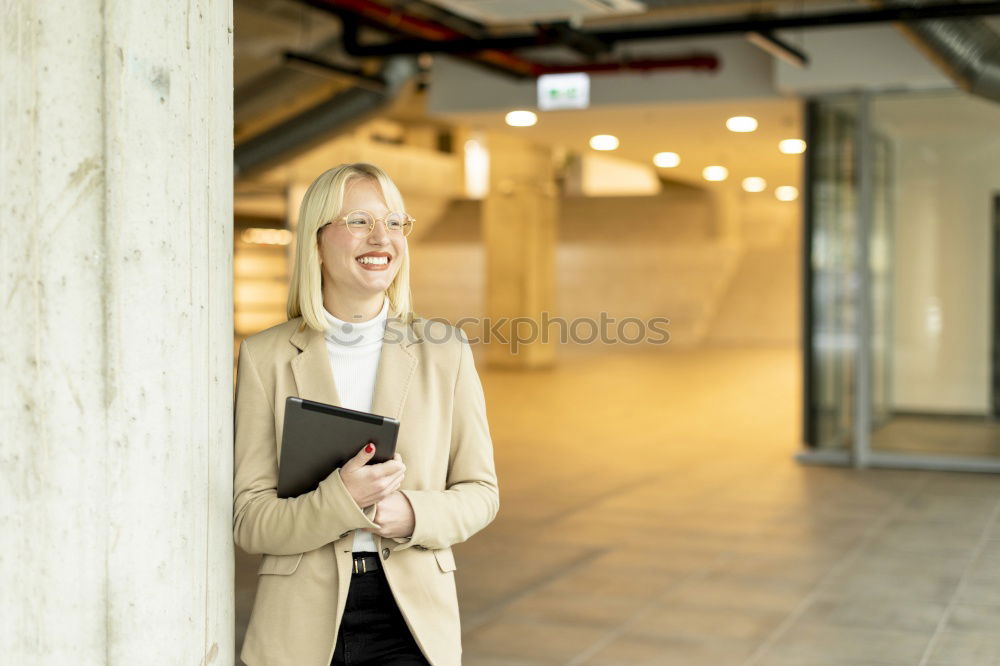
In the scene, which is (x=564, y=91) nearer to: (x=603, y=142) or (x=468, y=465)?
(x=603, y=142)

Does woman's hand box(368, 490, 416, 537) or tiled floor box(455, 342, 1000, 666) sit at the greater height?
woman's hand box(368, 490, 416, 537)

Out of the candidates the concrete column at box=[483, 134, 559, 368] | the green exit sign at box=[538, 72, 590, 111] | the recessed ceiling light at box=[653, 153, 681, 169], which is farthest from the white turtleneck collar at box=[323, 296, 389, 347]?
the concrete column at box=[483, 134, 559, 368]

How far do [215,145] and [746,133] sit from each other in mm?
12447

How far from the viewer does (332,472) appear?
7.41 ft

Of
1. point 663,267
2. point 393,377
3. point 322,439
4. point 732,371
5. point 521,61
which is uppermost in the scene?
point 521,61

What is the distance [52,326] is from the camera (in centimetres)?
223

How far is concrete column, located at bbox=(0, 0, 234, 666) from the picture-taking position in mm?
2221

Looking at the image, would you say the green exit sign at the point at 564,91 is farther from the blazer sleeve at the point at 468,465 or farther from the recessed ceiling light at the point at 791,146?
the blazer sleeve at the point at 468,465

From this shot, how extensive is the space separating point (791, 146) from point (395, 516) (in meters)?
13.9

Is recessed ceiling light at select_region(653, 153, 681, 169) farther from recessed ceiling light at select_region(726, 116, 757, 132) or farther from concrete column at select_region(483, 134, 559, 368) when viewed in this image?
recessed ceiling light at select_region(726, 116, 757, 132)

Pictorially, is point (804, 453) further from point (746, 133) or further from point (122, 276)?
point (122, 276)

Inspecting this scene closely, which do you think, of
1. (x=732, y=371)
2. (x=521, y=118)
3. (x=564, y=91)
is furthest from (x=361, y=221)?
(x=732, y=371)

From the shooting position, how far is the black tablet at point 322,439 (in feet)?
7.13

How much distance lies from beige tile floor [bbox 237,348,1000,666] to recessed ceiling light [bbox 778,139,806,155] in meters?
4.08
